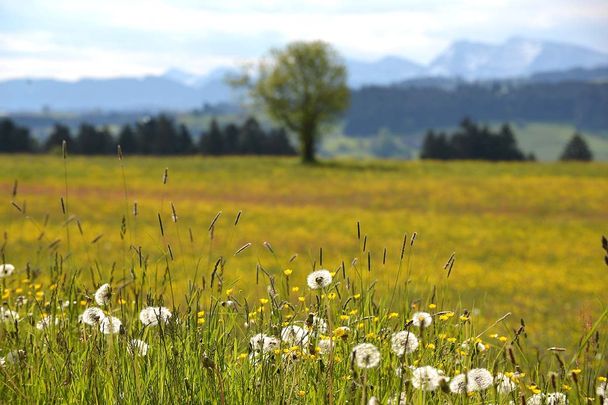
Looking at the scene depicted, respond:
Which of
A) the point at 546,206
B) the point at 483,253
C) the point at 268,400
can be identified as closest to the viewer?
the point at 268,400

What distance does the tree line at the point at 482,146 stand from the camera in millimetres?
101000

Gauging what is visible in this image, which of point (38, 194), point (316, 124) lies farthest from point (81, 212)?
point (316, 124)

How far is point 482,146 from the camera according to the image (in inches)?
4031

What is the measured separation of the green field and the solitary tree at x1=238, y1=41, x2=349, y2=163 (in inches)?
275

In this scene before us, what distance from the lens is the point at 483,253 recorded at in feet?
77.5

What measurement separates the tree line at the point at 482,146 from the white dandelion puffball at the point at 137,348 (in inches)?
3950

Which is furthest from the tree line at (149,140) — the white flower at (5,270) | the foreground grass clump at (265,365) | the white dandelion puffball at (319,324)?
the foreground grass clump at (265,365)

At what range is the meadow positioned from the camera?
13.4 ft

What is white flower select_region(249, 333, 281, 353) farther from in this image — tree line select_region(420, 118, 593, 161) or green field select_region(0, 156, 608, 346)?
tree line select_region(420, 118, 593, 161)

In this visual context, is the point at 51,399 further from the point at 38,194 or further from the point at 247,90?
the point at 247,90

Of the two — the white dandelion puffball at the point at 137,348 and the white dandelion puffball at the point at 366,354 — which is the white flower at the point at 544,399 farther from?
the white dandelion puffball at the point at 137,348

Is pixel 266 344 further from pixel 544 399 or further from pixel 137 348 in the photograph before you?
pixel 544 399

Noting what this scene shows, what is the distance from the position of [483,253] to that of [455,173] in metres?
34.8

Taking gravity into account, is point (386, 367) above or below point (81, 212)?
above
